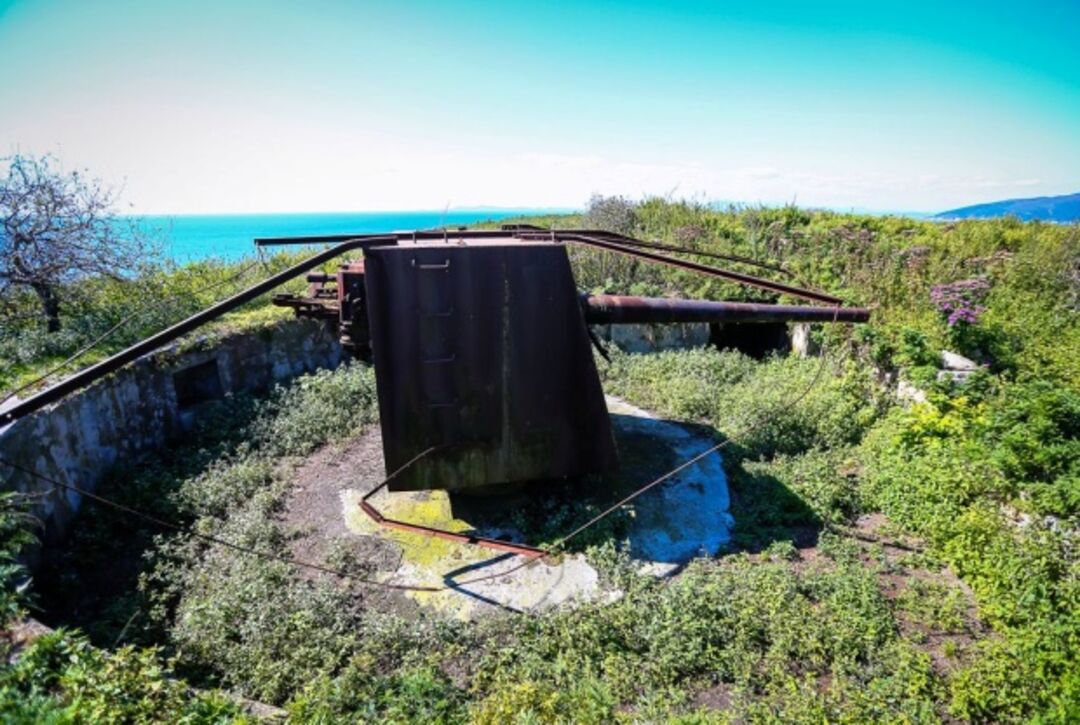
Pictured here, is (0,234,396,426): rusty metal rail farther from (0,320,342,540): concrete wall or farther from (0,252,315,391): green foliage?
(0,320,342,540): concrete wall

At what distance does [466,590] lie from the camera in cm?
496

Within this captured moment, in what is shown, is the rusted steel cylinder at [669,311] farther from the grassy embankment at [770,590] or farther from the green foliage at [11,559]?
the green foliage at [11,559]

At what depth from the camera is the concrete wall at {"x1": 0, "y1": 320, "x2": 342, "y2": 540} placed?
5.27 m

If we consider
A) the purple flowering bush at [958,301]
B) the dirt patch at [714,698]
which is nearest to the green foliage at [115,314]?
the dirt patch at [714,698]

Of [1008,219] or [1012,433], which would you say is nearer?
[1012,433]

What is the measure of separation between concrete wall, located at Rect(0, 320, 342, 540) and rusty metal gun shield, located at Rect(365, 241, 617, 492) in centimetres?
308

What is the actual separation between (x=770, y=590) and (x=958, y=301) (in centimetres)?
578

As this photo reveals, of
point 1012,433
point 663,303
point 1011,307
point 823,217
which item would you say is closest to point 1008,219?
point 823,217

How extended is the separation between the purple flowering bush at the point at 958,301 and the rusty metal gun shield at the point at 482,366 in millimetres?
5483

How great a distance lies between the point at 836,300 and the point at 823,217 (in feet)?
30.6

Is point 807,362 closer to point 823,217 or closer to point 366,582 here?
point 823,217

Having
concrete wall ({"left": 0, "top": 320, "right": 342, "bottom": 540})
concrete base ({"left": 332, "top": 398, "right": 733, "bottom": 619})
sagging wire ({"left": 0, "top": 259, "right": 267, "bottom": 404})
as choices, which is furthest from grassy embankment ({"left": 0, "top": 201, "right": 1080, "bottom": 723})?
sagging wire ({"left": 0, "top": 259, "right": 267, "bottom": 404})

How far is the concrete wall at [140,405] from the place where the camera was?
5.27 meters

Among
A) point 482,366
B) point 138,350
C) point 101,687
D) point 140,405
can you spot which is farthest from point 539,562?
point 140,405
